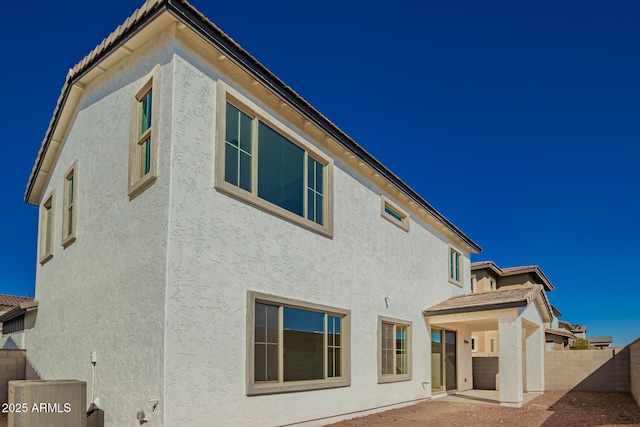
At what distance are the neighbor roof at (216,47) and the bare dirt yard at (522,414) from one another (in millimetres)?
6412

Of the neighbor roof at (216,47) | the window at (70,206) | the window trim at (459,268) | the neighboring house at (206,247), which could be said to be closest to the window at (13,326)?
the neighboring house at (206,247)

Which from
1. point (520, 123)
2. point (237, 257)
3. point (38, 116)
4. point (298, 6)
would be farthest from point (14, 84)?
point (520, 123)

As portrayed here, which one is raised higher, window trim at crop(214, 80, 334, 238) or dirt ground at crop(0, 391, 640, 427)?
window trim at crop(214, 80, 334, 238)

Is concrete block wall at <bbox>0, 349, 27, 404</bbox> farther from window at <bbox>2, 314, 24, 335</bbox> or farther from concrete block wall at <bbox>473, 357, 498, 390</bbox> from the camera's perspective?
concrete block wall at <bbox>473, 357, 498, 390</bbox>

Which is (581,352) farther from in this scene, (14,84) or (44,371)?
(14,84)

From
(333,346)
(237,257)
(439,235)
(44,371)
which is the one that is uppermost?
(439,235)

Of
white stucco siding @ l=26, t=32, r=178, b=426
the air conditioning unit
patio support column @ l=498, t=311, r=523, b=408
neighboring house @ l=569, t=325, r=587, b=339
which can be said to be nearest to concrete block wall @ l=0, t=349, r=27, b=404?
white stucco siding @ l=26, t=32, r=178, b=426

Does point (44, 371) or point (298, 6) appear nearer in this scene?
point (44, 371)

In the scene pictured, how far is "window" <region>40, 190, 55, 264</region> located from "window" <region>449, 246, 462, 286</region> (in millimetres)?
14232

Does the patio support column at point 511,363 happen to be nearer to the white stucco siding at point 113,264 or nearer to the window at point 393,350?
the window at point 393,350

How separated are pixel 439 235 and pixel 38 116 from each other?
15.6 m

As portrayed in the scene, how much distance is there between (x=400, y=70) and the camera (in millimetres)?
22156

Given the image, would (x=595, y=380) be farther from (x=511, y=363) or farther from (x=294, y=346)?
(x=294, y=346)

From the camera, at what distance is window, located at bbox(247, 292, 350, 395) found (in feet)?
28.3
